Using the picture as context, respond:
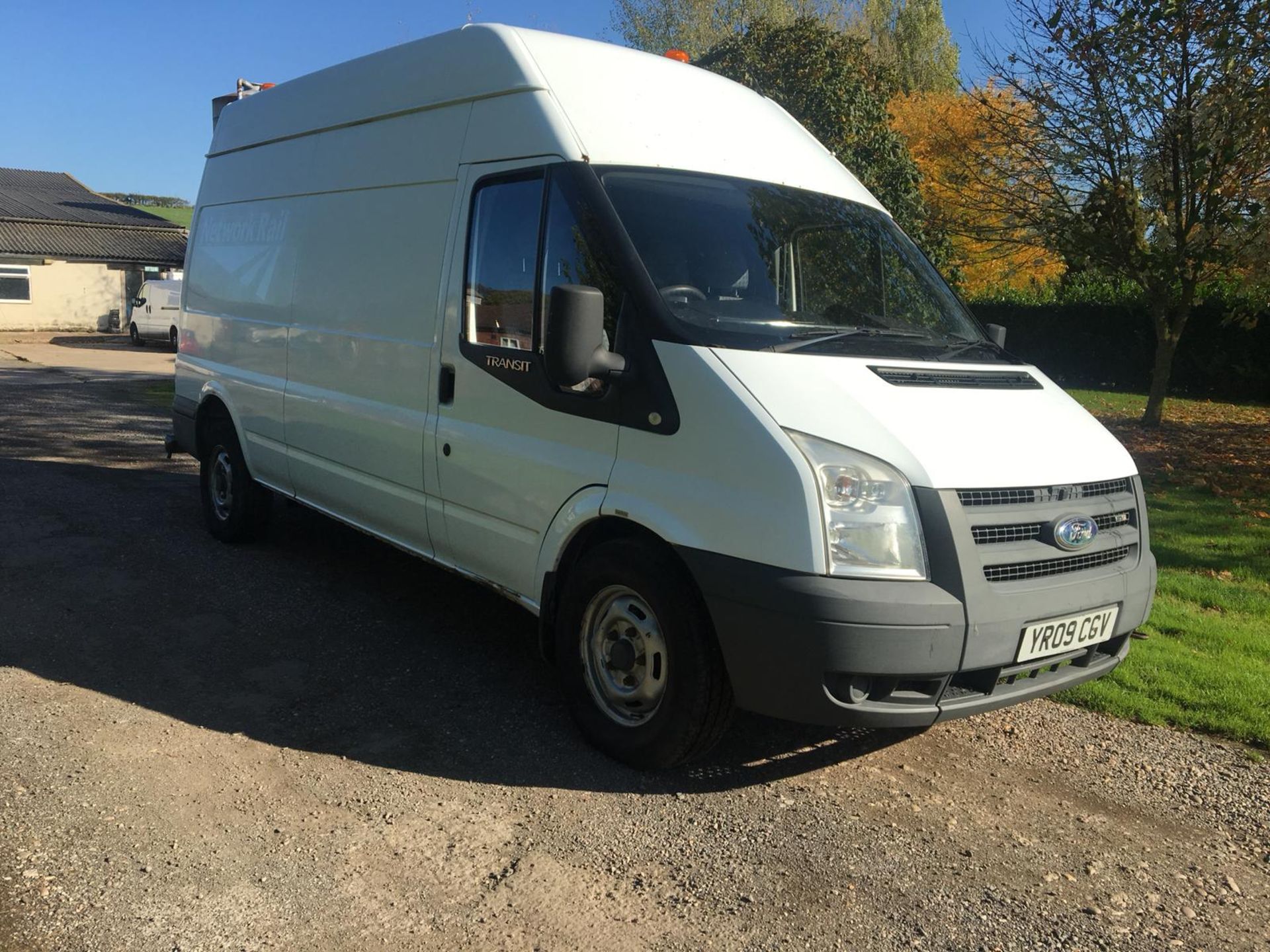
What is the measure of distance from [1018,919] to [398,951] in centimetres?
182

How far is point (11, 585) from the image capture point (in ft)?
20.8

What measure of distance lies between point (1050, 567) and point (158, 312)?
3205 centimetres

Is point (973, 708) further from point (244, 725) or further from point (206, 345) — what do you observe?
point (206, 345)

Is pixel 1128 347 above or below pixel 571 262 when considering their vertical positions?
above

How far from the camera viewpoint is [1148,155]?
13.7m

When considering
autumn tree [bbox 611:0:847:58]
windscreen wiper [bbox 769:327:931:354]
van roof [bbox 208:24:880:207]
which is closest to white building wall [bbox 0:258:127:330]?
autumn tree [bbox 611:0:847:58]

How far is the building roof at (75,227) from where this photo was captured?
3991 centimetres

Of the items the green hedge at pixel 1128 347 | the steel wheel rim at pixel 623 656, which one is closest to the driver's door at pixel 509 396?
the steel wheel rim at pixel 623 656

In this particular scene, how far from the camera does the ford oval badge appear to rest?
12.3ft

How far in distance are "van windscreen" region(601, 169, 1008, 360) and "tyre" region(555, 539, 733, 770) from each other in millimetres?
901

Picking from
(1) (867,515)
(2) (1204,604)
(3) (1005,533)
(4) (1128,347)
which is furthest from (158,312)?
(3) (1005,533)

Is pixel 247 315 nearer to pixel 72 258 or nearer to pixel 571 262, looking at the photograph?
pixel 571 262

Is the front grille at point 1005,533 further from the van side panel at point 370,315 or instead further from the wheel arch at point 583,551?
the van side panel at point 370,315

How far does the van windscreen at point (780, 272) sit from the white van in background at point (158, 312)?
29219 mm
